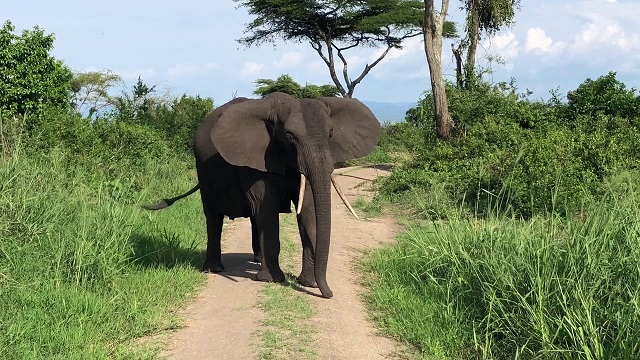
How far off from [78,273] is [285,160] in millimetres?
1989

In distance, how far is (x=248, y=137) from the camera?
5977 millimetres

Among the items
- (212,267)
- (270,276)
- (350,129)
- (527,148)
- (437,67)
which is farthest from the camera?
(437,67)

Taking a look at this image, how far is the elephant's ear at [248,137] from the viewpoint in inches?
233

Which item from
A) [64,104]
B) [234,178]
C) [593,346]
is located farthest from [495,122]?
[64,104]

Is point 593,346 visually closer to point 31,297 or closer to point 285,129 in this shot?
point 285,129

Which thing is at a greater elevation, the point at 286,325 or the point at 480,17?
the point at 480,17

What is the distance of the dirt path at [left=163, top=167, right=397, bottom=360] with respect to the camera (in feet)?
14.9

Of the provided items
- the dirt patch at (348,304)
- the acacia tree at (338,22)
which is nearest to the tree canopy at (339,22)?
the acacia tree at (338,22)

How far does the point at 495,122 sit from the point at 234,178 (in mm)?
8172

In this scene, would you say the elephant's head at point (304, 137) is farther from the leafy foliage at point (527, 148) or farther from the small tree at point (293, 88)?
the small tree at point (293, 88)

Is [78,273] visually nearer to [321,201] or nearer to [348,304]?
[321,201]

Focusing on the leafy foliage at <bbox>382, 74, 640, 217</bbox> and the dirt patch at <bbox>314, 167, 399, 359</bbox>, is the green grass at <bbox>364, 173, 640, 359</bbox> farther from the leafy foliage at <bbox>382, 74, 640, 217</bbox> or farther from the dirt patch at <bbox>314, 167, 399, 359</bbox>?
the leafy foliage at <bbox>382, 74, 640, 217</bbox>

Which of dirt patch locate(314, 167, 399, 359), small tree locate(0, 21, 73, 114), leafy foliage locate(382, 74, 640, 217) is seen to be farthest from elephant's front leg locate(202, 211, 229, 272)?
small tree locate(0, 21, 73, 114)

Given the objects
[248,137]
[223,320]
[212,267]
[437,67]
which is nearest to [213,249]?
[212,267]
